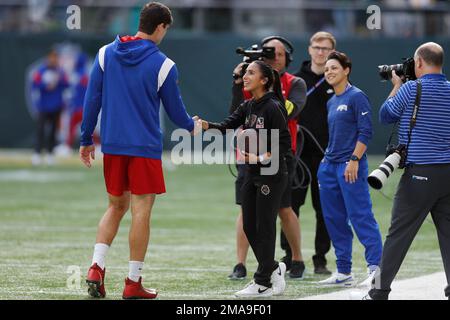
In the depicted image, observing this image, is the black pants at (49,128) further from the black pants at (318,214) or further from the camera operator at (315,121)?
the black pants at (318,214)

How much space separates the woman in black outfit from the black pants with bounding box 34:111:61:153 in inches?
584

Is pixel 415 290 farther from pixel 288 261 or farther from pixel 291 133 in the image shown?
pixel 291 133

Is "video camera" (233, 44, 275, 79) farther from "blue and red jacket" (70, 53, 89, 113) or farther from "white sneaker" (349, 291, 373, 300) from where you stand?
"blue and red jacket" (70, 53, 89, 113)

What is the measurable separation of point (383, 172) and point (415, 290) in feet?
5.76

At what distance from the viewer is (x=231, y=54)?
24.2 metres

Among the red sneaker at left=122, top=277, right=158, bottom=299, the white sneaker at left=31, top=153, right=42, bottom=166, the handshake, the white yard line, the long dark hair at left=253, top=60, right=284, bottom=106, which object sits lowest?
the white yard line

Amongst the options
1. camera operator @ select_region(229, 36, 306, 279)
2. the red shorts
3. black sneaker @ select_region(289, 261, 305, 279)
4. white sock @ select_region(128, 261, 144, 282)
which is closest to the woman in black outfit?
the red shorts

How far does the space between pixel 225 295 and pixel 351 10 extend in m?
15.9

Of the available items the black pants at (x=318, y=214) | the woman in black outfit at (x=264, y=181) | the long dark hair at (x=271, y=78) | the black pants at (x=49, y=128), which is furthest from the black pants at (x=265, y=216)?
the black pants at (x=49, y=128)

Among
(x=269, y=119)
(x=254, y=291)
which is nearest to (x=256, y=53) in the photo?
(x=269, y=119)

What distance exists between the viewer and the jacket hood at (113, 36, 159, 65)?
8.42 m

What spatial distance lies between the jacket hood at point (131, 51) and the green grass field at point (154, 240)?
1.76m
